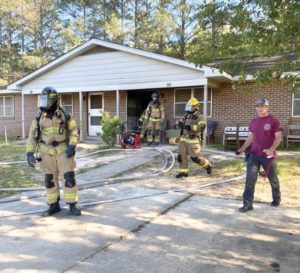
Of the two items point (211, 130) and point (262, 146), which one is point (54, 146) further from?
point (211, 130)

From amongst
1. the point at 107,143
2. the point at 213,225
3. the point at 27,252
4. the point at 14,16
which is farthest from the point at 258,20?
the point at 14,16

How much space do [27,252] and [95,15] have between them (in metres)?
30.7

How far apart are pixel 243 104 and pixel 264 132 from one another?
28.4ft

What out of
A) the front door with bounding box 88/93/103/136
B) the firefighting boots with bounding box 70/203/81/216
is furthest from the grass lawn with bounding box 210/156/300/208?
the front door with bounding box 88/93/103/136

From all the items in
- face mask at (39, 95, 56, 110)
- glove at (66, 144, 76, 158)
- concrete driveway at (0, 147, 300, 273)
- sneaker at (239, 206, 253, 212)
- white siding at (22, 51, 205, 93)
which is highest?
white siding at (22, 51, 205, 93)

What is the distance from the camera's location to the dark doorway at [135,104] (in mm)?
16203

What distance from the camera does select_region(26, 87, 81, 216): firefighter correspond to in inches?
195

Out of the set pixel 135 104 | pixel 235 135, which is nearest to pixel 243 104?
pixel 235 135

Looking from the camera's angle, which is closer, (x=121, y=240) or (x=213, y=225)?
(x=121, y=240)

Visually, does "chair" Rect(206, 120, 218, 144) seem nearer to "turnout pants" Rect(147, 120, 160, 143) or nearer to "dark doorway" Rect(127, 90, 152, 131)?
"turnout pants" Rect(147, 120, 160, 143)

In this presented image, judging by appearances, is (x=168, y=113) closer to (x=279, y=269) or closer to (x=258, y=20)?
(x=258, y=20)

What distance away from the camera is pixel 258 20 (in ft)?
16.5

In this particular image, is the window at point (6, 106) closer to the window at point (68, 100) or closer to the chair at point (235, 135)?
the window at point (68, 100)

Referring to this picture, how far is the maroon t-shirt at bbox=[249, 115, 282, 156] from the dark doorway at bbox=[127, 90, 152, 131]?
36.5 feet
